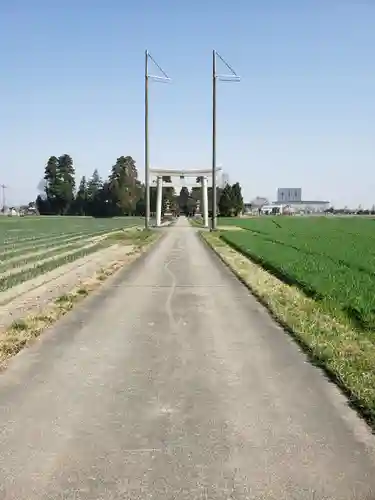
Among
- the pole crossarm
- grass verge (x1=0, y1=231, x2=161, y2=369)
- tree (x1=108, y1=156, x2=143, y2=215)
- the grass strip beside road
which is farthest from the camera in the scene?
tree (x1=108, y1=156, x2=143, y2=215)

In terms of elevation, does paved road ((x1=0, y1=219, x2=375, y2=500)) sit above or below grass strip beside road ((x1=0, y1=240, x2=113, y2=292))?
above

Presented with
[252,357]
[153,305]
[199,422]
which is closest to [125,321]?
[153,305]

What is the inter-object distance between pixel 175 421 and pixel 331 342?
4271 millimetres

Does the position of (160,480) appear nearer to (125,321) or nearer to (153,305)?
(125,321)

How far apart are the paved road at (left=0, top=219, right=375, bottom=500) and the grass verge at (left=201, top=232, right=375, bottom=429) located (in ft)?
0.72

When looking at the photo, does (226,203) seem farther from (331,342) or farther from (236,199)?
(331,342)

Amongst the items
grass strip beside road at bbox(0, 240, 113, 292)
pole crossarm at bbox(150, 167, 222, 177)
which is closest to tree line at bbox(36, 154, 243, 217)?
pole crossarm at bbox(150, 167, 222, 177)

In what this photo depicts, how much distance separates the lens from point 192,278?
65.2 ft

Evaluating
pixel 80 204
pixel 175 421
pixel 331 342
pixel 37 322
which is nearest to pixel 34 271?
pixel 37 322

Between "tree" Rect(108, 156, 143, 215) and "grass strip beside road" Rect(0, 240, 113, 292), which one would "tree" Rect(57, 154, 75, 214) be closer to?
"tree" Rect(108, 156, 143, 215)

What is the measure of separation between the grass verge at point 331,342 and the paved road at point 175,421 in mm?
220

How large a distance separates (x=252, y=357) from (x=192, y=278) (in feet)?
36.6

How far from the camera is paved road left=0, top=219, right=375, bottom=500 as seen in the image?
454 cm

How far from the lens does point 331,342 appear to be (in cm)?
951
